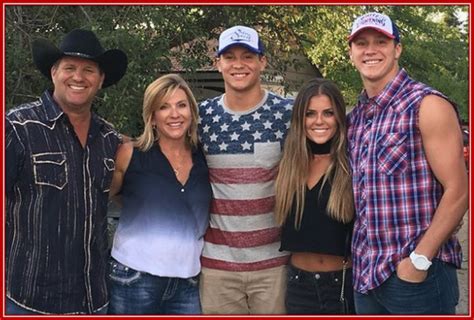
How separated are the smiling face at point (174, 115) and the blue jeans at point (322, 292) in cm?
108

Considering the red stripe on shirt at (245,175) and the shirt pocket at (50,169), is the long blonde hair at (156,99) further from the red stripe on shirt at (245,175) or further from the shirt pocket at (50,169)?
the shirt pocket at (50,169)

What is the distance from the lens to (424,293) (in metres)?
2.81

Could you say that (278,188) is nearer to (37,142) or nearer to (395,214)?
(395,214)

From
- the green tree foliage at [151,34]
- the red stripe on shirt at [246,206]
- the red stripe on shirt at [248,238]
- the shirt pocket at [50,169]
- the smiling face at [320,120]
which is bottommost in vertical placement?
the red stripe on shirt at [248,238]

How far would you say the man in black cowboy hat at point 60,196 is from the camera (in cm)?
281

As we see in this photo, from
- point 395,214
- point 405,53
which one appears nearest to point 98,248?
point 395,214

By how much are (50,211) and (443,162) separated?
1.95 m

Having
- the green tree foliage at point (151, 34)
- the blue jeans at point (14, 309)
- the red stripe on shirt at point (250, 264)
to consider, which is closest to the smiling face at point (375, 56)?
the red stripe on shirt at point (250, 264)

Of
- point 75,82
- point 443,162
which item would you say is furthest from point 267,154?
point 75,82

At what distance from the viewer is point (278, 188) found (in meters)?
3.26

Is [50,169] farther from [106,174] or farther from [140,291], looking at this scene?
[140,291]

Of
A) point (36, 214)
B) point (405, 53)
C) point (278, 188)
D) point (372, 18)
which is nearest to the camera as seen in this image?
point (36, 214)

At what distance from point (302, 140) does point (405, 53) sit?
27.3 feet

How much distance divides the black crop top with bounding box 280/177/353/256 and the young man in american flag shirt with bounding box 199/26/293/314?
235 millimetres
